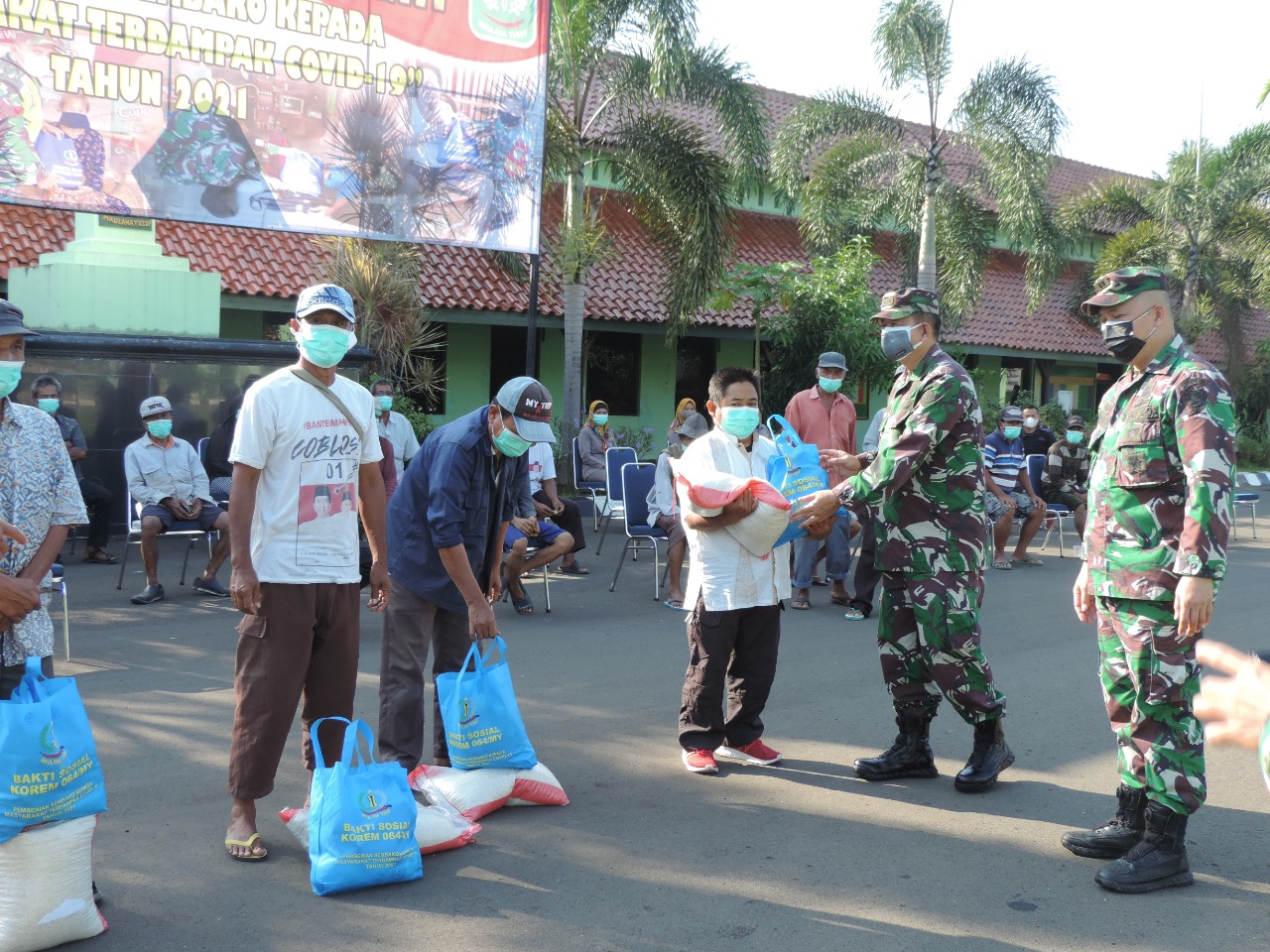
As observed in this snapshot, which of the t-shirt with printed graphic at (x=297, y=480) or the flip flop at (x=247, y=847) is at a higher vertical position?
the t-shirt with printed graphic at (x=297, y=480)

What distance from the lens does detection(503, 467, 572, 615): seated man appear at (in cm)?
898

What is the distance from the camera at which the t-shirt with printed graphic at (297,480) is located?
407 cm

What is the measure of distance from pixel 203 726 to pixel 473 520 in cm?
206

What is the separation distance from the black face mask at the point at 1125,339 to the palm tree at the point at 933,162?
16008mm

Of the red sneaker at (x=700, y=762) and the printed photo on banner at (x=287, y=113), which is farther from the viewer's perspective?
the printed photo on banner at (x=287, y=113)

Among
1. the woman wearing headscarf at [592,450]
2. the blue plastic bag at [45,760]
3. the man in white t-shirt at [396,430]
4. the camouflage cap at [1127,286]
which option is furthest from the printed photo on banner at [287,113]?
the camouflage cap at [1127,286]

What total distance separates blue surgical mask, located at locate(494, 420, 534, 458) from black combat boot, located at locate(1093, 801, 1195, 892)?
2650 millimetres

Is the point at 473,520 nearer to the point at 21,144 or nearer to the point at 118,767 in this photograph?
the point at 118,767

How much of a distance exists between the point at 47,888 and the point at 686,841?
2187 mm

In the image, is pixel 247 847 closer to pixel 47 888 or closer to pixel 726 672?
pixel 47 888

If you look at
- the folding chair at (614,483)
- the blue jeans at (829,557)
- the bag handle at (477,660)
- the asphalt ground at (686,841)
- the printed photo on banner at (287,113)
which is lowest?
the asphalt ground at (686,841)

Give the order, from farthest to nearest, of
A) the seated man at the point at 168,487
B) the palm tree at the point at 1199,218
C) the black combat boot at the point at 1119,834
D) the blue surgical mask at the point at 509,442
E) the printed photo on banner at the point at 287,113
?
the palm tree at the point at 1199,218, the printed photo on banner at the point at 287,113, the seated man at the point at 168,487, the blue surgical mask at the point at 509,442, the black combat boot at the point at 1119,834

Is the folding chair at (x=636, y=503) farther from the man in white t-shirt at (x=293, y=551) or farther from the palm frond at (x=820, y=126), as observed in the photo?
the palm frond at (x=820, y=126)

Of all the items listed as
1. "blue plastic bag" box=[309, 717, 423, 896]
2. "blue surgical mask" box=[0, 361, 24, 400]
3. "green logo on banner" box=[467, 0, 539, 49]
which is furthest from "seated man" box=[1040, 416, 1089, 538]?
"blue surgical mask" box=[0, 361, 24, 400]
